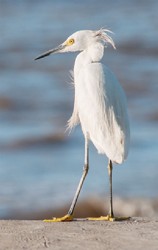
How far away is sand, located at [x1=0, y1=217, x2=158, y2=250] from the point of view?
5250mm

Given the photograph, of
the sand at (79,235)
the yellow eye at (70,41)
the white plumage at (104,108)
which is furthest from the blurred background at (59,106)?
the sand at (79,235)

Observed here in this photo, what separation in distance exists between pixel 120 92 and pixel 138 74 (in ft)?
37.1

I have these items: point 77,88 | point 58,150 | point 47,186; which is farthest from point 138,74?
point 77,88


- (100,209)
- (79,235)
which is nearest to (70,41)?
(79,235)

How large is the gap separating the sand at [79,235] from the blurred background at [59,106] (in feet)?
11.3

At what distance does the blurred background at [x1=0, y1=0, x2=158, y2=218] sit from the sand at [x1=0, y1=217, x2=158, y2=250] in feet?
11.3

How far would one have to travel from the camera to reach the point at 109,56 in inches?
741

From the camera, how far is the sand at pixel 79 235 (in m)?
5.25

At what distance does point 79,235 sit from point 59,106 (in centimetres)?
912

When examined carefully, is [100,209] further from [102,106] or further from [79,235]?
[79,235]

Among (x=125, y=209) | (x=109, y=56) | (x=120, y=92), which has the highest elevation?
(x=109, y=56)

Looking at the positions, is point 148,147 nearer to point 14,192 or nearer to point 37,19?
point 14,192

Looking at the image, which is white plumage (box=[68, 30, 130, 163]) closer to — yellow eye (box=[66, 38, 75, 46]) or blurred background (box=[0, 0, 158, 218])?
yellow eye (box=[66, 38, 75, 46])

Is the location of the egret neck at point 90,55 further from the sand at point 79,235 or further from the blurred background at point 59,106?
the blurred background at point 59,106
